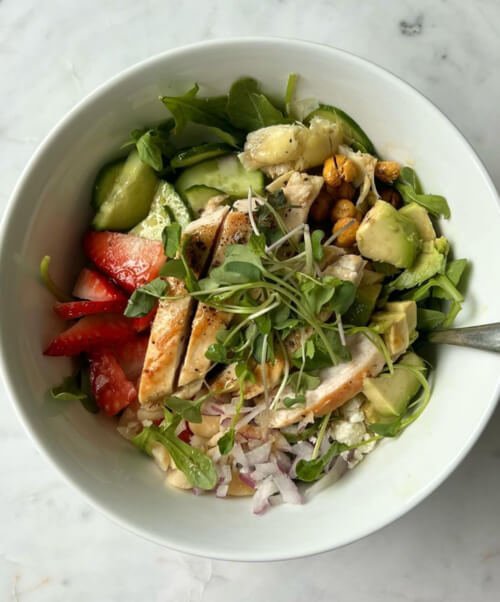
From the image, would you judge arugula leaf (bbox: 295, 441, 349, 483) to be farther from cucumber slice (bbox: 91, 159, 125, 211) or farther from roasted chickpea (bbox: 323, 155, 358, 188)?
cucumber slice (bbox: 91, 159, 125, 211)

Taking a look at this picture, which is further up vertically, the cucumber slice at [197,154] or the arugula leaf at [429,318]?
the cucumber slice at [197,154]

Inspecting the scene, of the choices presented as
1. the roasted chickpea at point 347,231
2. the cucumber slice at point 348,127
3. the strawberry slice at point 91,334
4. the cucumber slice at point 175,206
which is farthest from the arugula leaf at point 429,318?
the strawberry slice at point 91,334

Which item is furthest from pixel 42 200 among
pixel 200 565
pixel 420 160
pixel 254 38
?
pixel 200 565

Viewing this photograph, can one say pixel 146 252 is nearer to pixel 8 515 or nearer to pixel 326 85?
pixel 326 85

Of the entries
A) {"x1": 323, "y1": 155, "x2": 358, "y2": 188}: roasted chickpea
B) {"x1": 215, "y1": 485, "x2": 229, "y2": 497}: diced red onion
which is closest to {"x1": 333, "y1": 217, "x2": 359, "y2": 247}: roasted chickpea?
{"x1": 323, "y1": 155, "x2": 358, "y2": 188}: roasted chickpea

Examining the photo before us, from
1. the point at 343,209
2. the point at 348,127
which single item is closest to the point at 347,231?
the point at 343,209

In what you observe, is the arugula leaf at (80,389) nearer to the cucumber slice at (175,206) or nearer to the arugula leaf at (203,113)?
the cucumber slice at (175,206)

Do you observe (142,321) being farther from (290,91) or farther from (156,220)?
(290,91)
